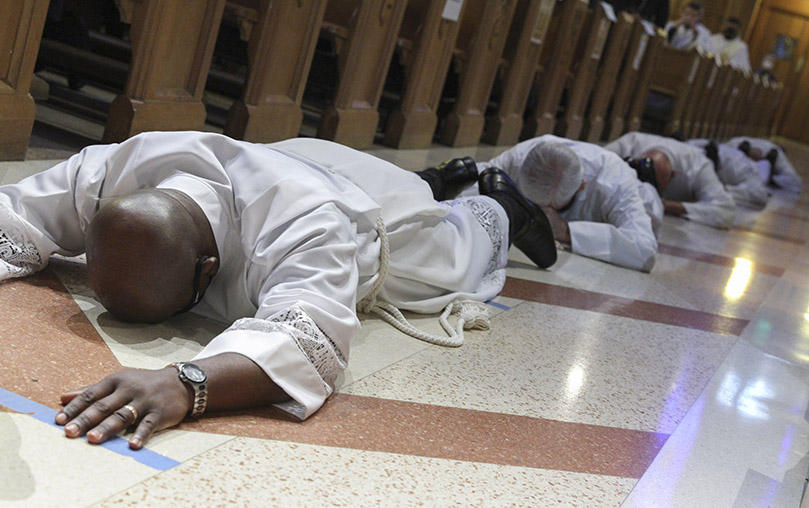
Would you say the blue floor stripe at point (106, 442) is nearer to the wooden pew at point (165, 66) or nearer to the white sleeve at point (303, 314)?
the white sleeve at point (303, 314)

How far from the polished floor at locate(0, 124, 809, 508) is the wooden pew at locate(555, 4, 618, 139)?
4123 mm

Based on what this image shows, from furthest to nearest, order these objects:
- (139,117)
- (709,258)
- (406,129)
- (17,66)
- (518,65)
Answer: (518,65), (406,129), (709,258), (139,117), (17,66)

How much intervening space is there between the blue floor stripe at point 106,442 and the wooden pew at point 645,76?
7253 mm

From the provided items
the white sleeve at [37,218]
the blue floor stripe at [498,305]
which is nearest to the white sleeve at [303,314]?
the white sleeve at [37,218]

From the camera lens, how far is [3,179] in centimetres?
248

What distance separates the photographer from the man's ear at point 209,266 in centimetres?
169

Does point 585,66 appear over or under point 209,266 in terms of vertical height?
over

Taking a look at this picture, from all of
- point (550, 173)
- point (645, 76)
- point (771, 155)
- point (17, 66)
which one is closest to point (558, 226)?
point (550, 173)

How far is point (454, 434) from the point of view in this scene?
1705 millimetres

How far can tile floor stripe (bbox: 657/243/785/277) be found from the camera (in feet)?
14.9

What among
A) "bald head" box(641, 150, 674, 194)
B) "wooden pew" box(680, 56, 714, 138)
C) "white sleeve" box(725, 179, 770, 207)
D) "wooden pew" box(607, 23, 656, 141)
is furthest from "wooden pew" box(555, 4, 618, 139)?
"wooden pew" box(680, 56, 714, 138)

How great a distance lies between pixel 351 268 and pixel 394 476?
0.46 metres

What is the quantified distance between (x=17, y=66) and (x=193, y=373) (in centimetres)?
165

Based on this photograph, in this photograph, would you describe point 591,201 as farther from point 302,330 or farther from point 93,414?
point 93,414
